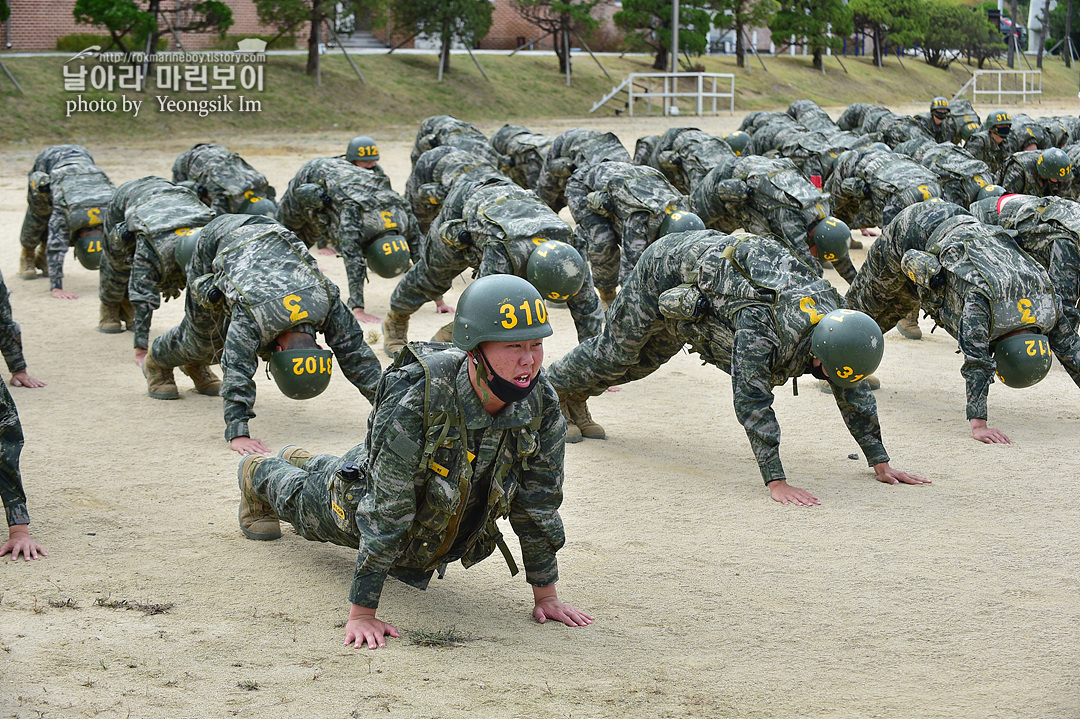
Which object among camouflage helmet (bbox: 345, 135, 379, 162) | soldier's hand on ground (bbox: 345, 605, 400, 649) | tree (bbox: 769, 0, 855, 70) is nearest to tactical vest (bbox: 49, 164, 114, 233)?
camouflage helmet (bbox: 345, 135, 379, 162)

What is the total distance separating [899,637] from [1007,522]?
5.96ft

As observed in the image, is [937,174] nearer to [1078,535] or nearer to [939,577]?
[1078,535]

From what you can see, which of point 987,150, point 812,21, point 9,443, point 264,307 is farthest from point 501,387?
point 812,21

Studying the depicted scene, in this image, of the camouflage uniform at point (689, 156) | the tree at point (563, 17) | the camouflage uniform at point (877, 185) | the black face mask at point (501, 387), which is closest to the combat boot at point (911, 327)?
the camouflage uniform at point (877, 185)

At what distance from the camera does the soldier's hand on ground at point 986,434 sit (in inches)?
296

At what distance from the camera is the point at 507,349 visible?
3998mm

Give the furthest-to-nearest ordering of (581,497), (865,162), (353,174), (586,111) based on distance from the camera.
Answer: (586,111) < (865,162) < (353,174) < (581,497)

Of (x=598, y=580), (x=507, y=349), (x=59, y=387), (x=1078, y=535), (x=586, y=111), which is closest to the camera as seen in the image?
(x=507, y=349)

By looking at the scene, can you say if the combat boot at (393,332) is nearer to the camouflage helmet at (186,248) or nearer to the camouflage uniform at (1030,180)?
the camouflage helmet at (186,248)

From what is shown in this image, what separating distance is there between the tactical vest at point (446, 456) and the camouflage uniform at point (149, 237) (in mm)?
4835

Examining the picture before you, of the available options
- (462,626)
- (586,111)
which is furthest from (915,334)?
(586,111)

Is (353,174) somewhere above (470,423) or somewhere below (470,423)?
above

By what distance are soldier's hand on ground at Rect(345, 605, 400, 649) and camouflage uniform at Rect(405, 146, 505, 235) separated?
7097mm

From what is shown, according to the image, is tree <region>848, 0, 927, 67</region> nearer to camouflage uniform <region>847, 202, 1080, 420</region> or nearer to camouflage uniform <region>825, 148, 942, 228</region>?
camouflage uniform <region>825, 148, 942, 228</region>
